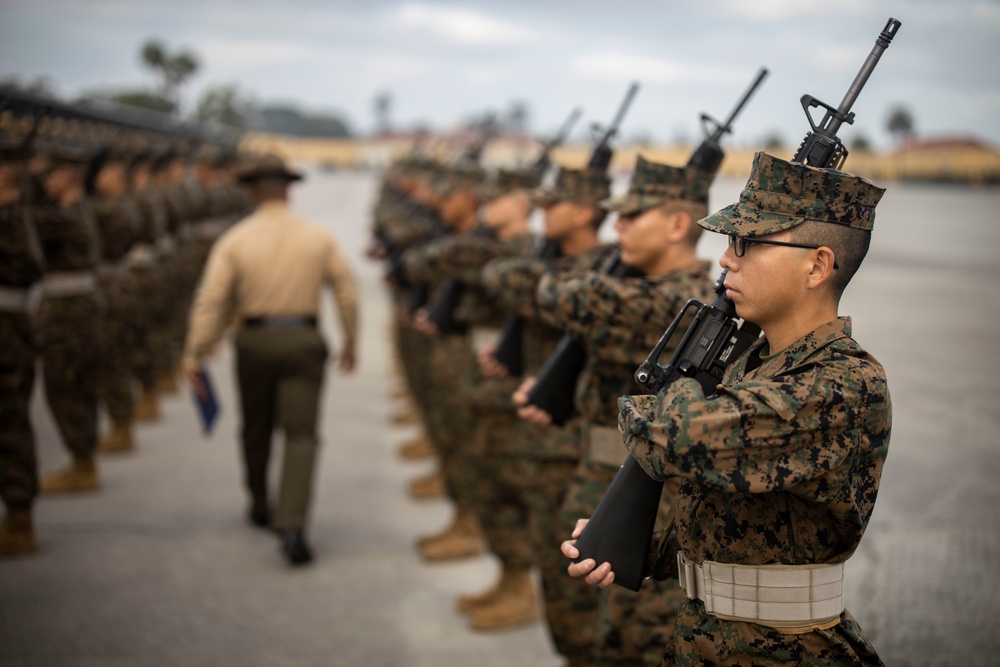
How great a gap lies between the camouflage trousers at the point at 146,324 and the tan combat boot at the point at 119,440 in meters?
0.75

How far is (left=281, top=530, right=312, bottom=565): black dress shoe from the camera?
5.49 m

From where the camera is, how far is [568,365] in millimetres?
3627

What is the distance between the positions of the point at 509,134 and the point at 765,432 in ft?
50.5

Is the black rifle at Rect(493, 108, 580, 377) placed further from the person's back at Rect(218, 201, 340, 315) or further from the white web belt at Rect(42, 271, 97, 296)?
the white web belt at Rect(42, 271, 97, 296)

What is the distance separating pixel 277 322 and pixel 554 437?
2.28m

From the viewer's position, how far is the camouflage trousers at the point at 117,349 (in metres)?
7.45

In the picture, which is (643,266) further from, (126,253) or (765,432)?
(126,253)

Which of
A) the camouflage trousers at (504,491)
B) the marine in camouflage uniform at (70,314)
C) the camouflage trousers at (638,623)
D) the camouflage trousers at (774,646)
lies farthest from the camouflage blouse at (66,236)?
the camouflage trousers at (774,646)

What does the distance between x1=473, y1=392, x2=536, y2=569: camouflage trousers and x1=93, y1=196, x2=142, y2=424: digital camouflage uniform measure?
3714 mm

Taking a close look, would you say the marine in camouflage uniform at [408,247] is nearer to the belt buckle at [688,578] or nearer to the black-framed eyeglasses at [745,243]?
the belt buckle at [688,578]

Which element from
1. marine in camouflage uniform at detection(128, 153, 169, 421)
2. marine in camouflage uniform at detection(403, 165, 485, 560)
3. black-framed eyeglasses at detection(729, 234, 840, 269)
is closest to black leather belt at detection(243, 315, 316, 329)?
marine in camouflage uniform at detection(403, 165, 485, 560)

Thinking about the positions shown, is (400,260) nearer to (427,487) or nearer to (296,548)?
(427,487)

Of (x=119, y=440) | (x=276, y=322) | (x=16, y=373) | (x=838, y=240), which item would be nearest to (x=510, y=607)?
(x=276, y=322)

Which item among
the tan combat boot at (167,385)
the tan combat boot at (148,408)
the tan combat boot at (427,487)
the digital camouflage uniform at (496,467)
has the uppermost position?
the digital camouflage uniform at (496,467)
